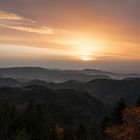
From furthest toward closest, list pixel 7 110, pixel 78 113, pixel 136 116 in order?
pixel 78 113 → pixel 7 110 → pixel 136 116

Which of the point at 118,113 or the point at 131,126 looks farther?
the point at 118,113

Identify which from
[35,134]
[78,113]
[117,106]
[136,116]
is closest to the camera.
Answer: [136,116]

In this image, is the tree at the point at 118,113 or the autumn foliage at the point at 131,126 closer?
the autumn foliage at the point at 131,126

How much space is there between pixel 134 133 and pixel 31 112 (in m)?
18.4

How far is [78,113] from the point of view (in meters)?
191

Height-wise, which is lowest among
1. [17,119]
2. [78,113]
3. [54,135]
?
[78,113]

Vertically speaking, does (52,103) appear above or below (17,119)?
below

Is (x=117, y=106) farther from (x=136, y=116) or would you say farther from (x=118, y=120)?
(x=136, y=116)

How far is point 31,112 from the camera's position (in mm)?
49875

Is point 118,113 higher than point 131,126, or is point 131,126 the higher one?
point 131,126

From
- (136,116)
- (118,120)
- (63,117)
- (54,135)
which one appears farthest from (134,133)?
(63,117)

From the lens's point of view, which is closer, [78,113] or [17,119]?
[17,119]

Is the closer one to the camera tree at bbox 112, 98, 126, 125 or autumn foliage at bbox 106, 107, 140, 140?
autumn foliage at bbox 106, 107, 140, 140

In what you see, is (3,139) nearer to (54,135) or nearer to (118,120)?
(54,135)
